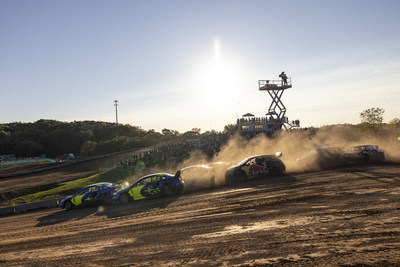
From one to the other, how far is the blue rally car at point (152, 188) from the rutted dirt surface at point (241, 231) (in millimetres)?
1535

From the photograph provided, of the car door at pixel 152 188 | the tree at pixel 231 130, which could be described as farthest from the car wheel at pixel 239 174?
the tree at pixel 231 130

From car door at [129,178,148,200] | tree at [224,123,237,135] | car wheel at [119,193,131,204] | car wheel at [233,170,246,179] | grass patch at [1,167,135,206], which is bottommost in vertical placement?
grass patch at [1,167,135,206]

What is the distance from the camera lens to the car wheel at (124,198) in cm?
1525

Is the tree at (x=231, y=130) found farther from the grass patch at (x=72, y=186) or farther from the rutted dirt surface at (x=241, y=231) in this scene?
the rutted dirt surface at (x=241, y=231)

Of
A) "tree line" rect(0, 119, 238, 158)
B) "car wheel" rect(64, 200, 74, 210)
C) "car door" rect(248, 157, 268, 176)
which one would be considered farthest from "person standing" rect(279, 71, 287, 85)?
"car wheel" rect(64, 200, 74, 210)

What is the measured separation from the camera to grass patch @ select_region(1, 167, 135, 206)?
23433 mm

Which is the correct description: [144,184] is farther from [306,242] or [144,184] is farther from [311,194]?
[306,242]

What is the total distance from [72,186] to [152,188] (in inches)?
564

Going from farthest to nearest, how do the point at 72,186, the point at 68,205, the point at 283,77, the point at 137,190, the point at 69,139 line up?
the point at 69,139, the point at 283,77, the point at 72,186, the point at 68,205, the point at 137,190

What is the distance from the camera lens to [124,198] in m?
15.3

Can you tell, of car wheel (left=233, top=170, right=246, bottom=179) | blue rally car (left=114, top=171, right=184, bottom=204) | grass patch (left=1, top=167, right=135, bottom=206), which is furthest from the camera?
Result: grass patch (left=1, top=167, right=135, bottom=206)

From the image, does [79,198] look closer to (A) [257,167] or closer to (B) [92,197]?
(B) [92,197]

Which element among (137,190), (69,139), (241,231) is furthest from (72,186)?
(69,139)

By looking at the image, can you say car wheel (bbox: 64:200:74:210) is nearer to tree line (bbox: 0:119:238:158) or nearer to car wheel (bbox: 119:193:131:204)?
car wheel (bbox: 119:193:131:204)
